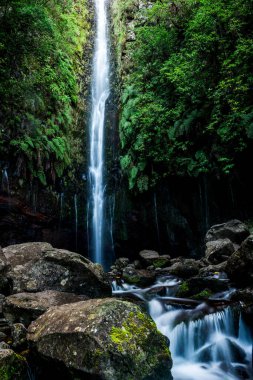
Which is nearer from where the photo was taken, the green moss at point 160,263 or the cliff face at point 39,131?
the cliff face at point 39,131

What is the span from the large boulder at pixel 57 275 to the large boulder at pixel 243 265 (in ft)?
9.27

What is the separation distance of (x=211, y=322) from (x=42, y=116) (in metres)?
10.1

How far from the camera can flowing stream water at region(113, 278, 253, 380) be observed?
4.87 meters

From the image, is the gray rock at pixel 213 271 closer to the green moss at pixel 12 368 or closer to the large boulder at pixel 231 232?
the large boulder at pixel 231 232

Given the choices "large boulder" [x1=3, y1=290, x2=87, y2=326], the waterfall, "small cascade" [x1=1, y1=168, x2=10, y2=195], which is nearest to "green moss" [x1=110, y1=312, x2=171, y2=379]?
"large boulder" [x1=3, y1=290, x2=87, y2=326]

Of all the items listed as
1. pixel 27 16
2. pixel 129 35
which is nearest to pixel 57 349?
pixel 27 16

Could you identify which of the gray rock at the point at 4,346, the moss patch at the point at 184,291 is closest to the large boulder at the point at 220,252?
the moss patch at the point at 184,291

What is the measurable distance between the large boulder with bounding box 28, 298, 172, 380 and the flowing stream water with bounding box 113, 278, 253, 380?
6.21 feet

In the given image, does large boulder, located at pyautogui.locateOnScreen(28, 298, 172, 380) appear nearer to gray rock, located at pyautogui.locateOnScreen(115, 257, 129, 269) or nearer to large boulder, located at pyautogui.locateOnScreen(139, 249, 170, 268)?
large boulder, located at pyautogui.locateOnScreen(139, 249, 170, 268)

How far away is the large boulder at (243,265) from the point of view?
20.6 feet

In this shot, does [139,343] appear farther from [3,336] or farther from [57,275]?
[57,275]

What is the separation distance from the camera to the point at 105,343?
10.2 feet

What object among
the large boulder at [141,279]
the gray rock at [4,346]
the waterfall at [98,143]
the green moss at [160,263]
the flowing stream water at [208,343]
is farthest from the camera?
the waterfall at [98,143]

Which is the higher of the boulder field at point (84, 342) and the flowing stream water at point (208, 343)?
the boulder field at point (84, 342)
